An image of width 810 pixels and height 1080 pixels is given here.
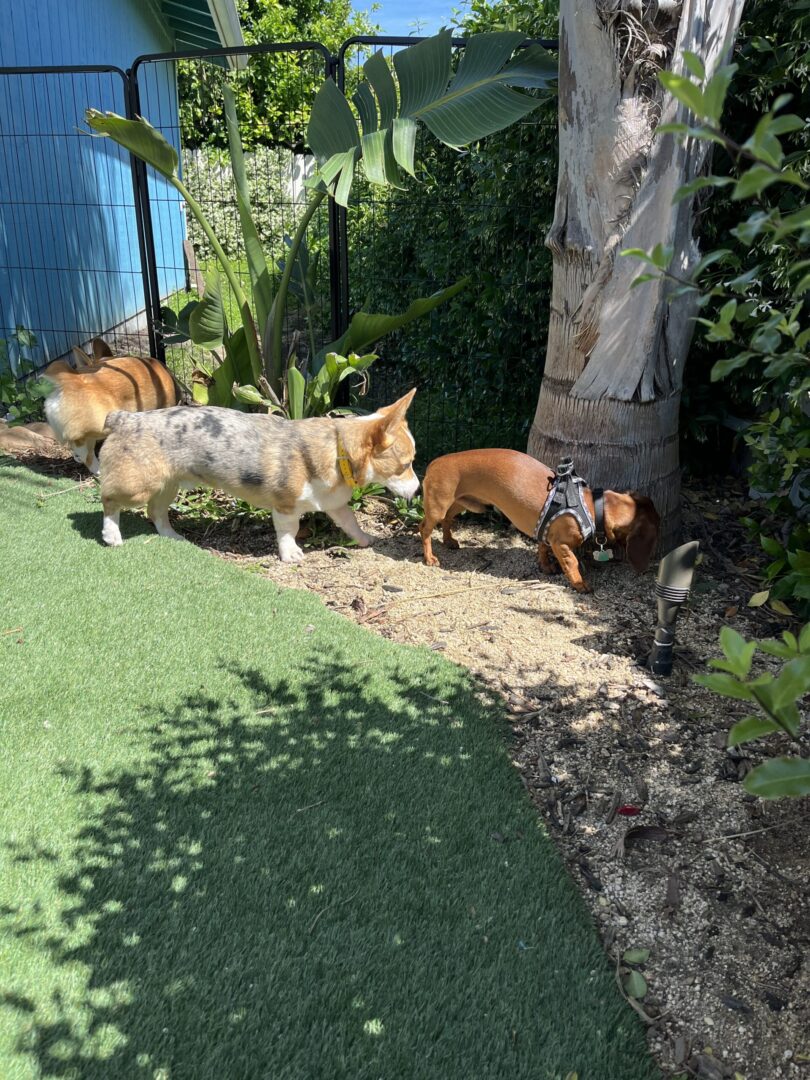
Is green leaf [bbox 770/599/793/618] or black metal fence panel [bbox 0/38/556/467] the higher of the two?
black metal fence panel [bbox 0/38/556/467]

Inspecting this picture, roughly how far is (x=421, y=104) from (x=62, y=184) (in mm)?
6473

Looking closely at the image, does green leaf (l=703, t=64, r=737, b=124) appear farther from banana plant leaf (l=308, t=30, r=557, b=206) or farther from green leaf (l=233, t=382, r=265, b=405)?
green leaf (l=233, t=382, r=265, b=405)

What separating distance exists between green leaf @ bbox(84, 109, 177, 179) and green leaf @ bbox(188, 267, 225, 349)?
32.0 inches

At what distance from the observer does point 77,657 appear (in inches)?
156

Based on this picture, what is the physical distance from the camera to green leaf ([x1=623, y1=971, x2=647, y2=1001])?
236 cm

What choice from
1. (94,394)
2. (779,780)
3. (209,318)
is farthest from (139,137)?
(779,780)

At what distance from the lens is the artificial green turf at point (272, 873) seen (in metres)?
2.20

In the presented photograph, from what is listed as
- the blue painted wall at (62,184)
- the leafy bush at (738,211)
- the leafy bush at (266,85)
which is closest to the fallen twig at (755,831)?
the leafy bush at (738,211)

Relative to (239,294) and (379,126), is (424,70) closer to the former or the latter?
(379,126)

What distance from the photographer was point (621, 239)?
445 centimetres

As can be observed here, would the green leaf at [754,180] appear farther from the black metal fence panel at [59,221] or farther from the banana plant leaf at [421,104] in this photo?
the black metal fence panel at [59,221]

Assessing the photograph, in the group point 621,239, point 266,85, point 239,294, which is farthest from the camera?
point 266,85

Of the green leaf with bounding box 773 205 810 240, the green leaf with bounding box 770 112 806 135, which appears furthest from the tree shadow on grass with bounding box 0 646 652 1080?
the green leaf with bounding box 770 112 806 135

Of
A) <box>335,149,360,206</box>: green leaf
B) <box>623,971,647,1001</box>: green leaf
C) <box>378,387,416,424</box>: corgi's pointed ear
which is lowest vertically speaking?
<box>623,971,647,1001</box>: green leaf
